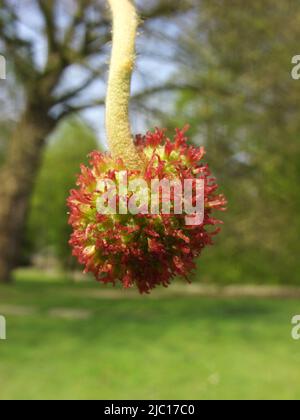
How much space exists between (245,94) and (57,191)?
49.8 ft

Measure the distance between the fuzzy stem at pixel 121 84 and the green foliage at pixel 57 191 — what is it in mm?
20181

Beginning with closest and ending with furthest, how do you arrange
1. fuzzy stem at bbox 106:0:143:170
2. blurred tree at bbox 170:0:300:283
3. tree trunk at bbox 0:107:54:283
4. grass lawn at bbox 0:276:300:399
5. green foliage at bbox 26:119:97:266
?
fuzzy stem at bbox 106:0:143:170 → grass lawn at bbox 0:276:300:399 → blurred tree at bbox 170:0:300:283 → tree trunk at bbox 0:107:54:283 → green foliage at bbox 26:119:97:266

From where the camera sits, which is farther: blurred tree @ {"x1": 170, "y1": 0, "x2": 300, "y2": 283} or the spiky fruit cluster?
blurred tree @ {"x1": 170, "y1": 0, "x2": 300, "y2": 283}

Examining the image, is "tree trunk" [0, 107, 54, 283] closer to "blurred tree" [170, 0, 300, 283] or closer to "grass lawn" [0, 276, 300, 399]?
"grass lawn" [0, 276, 300, 399]

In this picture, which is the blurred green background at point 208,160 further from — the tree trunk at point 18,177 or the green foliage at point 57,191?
the green foliage at point 57,191

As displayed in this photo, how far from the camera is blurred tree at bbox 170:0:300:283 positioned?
Answer: 35.9 ft

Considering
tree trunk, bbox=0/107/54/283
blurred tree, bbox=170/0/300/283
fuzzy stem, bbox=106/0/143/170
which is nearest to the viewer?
fuzzy stem, bbox=106/0/143/170

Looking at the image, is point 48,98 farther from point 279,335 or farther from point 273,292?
point 273,292

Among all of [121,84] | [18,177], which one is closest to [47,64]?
[18,177]

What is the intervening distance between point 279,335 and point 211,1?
20.6ft

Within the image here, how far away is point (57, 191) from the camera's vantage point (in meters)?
26.2

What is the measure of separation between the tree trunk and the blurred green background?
0.04 meters

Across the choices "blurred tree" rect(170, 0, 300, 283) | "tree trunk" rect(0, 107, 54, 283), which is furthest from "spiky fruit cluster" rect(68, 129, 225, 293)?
"tree trunk" rect(0, 107, 54, 283)

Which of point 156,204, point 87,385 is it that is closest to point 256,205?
point 87,385
